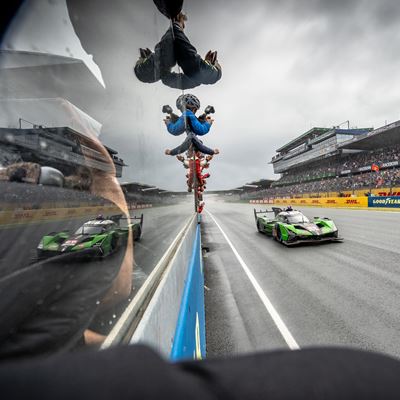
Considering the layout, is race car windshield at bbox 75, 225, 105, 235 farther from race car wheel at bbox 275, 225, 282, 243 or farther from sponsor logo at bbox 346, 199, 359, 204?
sponsor logo at bbox 346, 199, 359, 204

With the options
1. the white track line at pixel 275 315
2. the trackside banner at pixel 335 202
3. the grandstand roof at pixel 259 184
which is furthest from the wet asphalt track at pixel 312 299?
the grandstand roof at pixel 259 184

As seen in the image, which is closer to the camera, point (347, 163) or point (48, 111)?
point (48, 111)

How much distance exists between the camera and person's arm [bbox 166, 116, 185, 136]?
477 cm

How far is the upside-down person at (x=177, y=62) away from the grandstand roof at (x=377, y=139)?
102ft

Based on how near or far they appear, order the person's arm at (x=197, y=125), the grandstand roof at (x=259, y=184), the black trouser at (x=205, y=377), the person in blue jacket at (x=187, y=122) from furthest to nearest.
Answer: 1. the grandstand roof at (x=259, y=184)
2. the person's arm at (x=197, y=125)
3. the person in blue jacket at (x=187, y=122)
4. the black trouser at (x=205, y=377)

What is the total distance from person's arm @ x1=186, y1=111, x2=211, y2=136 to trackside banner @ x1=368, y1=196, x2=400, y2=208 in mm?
15450

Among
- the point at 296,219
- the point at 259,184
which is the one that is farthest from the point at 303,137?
the point at 296,219

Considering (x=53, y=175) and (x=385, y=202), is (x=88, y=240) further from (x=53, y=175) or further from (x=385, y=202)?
(x=385, y=202)

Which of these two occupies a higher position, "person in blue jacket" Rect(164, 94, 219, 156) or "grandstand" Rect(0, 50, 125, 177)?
"person in blue jacket" Rect(164, 94, 219, 156)

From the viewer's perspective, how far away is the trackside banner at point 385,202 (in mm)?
15133

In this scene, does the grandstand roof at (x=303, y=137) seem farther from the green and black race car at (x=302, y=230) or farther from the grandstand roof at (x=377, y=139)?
the green and black race car at (x=302, y=230)

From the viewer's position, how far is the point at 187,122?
17.3 ft

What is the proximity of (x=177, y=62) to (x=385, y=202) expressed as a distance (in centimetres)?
1848

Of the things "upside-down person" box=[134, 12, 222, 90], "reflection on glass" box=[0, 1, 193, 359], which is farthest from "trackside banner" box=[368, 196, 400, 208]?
"reflection on glass" box=[0, 1, 193, 359]
